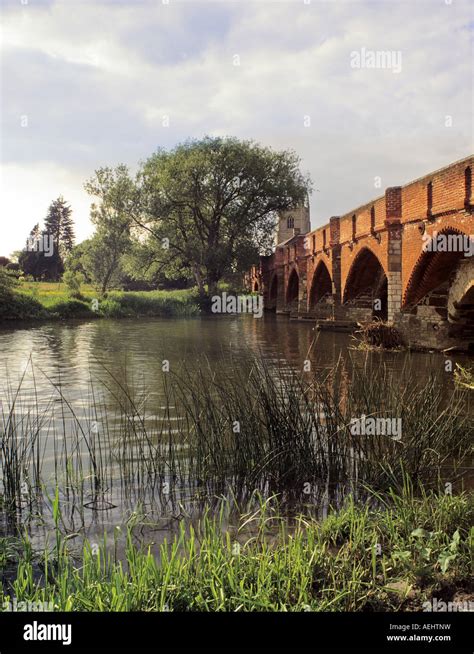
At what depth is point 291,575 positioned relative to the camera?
3.59m

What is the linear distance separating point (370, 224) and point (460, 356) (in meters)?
7.17

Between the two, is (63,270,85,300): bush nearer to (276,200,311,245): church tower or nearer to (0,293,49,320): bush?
(0,293,49,320): bush

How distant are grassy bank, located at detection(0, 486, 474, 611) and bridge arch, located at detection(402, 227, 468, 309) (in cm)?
1277

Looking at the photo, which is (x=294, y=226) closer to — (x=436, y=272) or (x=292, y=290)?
(x=292, y=290)

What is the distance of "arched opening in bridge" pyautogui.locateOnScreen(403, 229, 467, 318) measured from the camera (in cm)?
1585

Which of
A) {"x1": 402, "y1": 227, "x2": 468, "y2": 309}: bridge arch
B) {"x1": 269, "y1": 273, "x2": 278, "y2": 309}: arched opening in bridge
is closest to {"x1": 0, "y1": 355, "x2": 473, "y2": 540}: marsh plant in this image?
{"x1": 402, "y1": 227, "x2": 468, "y2": 309}: bridge arch

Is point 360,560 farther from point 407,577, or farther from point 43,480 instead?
point 43,480

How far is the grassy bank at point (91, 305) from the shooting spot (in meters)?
33.6

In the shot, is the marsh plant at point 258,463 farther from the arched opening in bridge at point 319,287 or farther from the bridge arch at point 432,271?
the arched opening in bridge at point 319,287

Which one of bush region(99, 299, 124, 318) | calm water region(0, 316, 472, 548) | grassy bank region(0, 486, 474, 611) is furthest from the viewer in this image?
bush region(99, 299, 124, 318)

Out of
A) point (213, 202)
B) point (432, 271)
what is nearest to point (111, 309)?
point (213, 202)

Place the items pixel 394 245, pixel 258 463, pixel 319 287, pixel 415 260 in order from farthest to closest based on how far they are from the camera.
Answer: pixel 319 287 < pixel 394 245 < pixel 415 260 < pixel 258 463

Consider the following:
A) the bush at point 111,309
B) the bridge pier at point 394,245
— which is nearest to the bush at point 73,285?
the bush at point 111,309

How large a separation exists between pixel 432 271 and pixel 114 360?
9.26 metres
